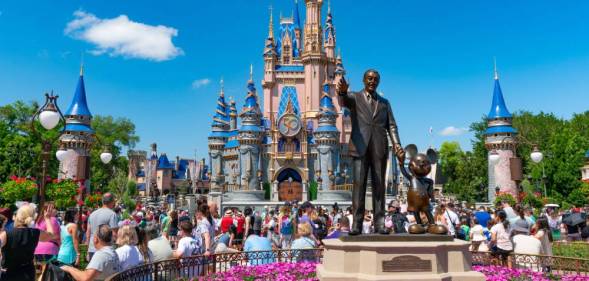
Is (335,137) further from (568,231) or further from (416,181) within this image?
(416,181)

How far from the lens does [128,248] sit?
6770mm

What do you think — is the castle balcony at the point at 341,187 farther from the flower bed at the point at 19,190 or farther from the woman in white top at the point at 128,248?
the woman in white top at the point at 128,248

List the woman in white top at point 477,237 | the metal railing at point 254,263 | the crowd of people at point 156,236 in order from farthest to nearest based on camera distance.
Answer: the woman in white top at point 477,237, the metal railing at point 254,263, the crowd of people at point 156,236

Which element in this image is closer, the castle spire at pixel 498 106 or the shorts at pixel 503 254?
the shorts at pixel 503 254

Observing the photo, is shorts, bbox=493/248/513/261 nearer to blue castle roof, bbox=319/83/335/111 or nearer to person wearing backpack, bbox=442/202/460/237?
person wearing backpack, bbox=442/202/460/237

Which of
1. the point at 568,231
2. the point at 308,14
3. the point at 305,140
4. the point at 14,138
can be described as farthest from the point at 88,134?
the point at 568,231

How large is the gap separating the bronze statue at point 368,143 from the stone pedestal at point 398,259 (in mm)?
915

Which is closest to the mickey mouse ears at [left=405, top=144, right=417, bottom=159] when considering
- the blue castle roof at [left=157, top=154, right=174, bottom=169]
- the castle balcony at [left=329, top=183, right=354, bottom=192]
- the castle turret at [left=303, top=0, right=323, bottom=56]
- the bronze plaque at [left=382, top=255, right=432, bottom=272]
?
the bronze plaque at [left=382, top=255, right=432, bottom=272]

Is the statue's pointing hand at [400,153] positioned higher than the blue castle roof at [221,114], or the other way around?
the blue castle roof at [221,114]

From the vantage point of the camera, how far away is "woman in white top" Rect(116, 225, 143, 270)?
6707 mm

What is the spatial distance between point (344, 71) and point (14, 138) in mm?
36403

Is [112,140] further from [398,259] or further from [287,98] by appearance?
[398,259]

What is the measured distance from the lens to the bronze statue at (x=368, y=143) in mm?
7539

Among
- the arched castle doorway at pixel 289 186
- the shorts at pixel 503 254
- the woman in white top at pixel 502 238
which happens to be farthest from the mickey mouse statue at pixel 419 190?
the arched castle doorway at pixel 289 186
